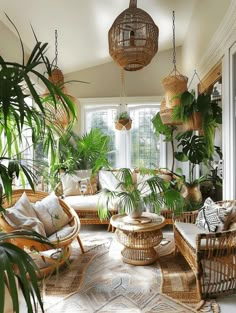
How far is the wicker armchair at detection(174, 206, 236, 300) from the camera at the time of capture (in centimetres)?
215

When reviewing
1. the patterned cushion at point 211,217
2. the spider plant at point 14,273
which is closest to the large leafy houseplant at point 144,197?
the patterned cushion at point 211,217

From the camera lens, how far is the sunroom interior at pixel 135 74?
2729 millimetres

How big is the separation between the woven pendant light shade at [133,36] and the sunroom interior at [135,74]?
2.51 ft

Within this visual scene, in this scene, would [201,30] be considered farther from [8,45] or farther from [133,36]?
[8,45]

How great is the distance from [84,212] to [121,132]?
1971mm

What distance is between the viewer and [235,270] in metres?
2.24

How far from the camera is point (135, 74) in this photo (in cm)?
527

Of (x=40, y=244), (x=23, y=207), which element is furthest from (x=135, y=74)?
(x=40, y=244)

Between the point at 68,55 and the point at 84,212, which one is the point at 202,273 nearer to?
the point at 84,212

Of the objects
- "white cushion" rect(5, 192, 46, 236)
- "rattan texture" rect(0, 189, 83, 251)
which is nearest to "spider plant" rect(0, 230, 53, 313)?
"rattan texture" rect(0, 189, 83, 251)

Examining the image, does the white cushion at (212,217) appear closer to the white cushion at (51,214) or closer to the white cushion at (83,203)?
the white cushion at (51,214)

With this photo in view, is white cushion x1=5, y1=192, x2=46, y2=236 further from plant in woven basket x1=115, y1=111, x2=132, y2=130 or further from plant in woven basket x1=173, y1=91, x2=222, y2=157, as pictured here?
plant in woven basket x1=115, y1=111, x2=132, y2=130

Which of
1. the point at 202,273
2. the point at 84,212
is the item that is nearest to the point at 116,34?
the point at 202,273

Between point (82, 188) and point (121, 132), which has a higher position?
point (121, 132)
